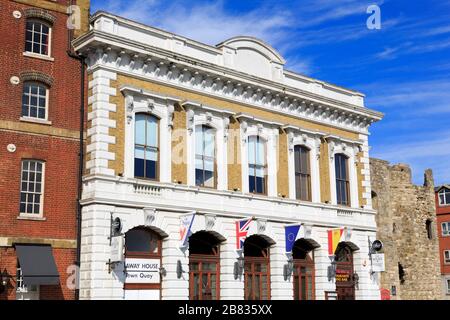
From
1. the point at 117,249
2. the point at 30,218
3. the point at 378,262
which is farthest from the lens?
the point at 378,262

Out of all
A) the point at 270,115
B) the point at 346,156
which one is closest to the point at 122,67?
the point at 270,115

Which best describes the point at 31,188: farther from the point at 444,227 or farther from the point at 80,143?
the point at 444,227

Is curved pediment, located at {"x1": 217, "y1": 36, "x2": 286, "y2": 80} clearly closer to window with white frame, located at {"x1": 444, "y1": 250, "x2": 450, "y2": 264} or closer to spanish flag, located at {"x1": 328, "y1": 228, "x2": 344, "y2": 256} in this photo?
spanish flag, located at {"x1": 328, "y1": 228, "x2": 344, "y2": 256}

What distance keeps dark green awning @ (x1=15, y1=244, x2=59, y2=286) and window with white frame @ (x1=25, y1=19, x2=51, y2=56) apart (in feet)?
24.2

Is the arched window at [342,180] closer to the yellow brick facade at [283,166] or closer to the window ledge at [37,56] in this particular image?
the yellow brick facade at [283,166]

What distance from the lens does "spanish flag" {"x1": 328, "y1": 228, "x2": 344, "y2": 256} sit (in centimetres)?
2983

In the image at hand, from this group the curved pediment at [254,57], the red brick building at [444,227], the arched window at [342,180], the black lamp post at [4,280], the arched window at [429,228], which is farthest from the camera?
the red brick building at [444,227]

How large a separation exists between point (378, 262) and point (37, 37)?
19889 mm

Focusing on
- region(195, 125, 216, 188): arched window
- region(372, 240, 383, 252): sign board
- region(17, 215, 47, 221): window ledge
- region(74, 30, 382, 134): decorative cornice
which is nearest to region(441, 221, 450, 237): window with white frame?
region(74, 30, 382, 134): decorative cornice

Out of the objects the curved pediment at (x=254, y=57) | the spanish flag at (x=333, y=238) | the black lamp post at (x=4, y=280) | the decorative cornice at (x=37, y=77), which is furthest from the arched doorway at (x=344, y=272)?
the decorative cornice at (x=37, y=77)

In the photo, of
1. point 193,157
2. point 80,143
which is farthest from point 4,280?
point 193,157

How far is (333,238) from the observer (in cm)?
2988

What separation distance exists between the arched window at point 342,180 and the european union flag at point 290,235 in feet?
16.2

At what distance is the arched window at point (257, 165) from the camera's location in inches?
1094
